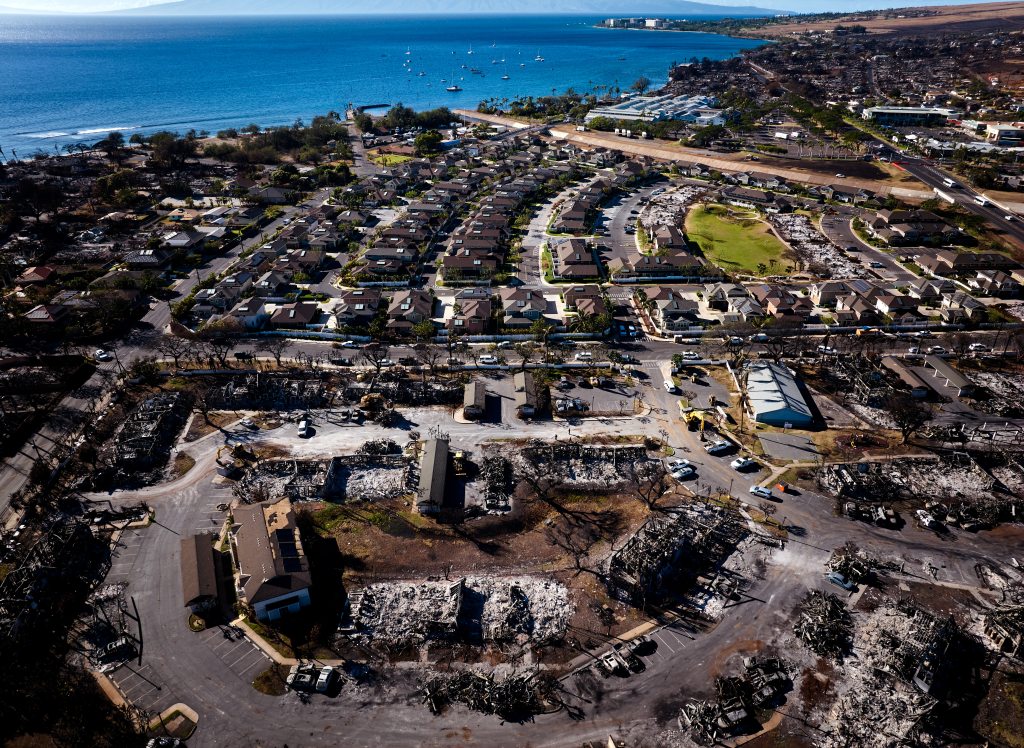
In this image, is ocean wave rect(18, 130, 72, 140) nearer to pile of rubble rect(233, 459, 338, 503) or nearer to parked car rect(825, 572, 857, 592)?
pile of rubble rect(233, 459, 338, 503)

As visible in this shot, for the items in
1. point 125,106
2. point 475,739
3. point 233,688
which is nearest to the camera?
point 475,739

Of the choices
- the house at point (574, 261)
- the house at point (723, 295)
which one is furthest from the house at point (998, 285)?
the house at point (574, 261)

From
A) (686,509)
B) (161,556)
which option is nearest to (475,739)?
(686,509)

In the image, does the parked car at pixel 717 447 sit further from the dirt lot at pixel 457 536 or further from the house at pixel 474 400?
the house at pixel 474 400

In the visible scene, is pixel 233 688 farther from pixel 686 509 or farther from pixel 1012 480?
pixel 1012 480

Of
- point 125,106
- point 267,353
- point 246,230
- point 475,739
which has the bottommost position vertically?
point 475,739

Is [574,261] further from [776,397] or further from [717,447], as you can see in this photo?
[717,447]

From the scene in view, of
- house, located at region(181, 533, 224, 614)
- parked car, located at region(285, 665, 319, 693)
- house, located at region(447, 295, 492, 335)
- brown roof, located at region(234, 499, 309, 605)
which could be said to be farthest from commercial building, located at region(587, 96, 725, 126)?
parked car, located at region(285, 665, 319, 693)
